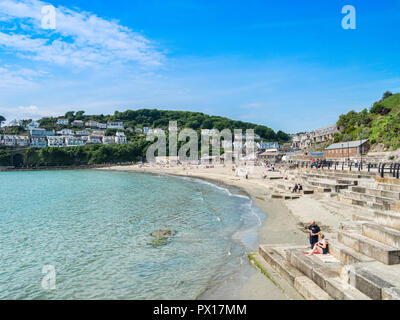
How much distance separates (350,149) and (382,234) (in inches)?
1718

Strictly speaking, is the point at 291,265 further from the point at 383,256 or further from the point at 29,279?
the point at 29,279

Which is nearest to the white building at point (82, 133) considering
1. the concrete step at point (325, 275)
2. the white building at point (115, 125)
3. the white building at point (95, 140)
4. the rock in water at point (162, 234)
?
the white building at point (95, 140)

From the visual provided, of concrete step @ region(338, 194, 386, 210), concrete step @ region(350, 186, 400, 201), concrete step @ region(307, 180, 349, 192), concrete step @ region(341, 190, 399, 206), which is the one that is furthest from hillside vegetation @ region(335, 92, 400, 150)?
concrete step @ region(350, 186, 400, 201)

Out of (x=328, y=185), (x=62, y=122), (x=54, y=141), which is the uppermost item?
(x=62, y=122)

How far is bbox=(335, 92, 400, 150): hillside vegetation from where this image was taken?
41984 millimetres

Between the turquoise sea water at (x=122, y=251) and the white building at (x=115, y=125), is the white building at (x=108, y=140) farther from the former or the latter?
the turquoise sea water at (x=122, y=251)

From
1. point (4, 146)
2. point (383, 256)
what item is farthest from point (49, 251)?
point (4, 146)

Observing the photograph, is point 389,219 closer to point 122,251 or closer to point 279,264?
point 279,264

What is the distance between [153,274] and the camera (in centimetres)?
924

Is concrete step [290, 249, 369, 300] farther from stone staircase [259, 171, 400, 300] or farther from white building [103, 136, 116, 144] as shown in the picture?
white building [103, 136, 116, 144]

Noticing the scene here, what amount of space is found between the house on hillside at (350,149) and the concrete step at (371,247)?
40676 mm

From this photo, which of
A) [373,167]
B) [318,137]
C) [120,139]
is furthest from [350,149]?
[120,139]

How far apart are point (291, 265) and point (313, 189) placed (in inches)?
636

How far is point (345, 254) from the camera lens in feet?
23.1
